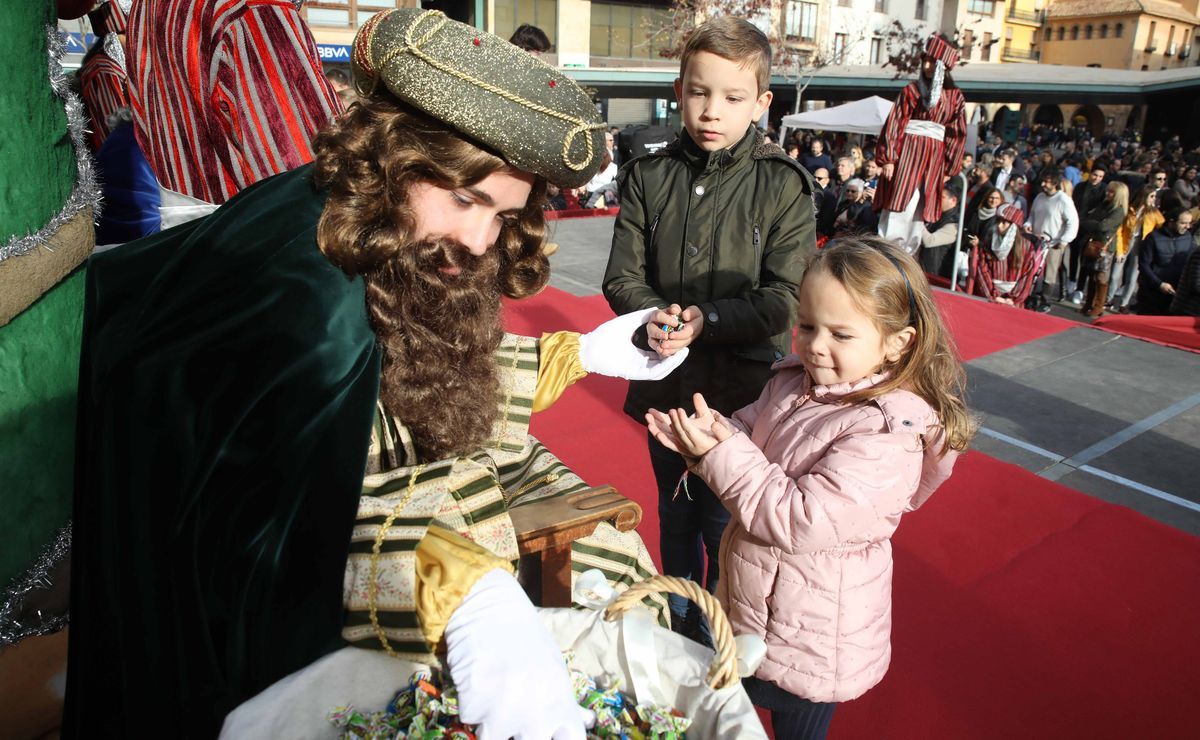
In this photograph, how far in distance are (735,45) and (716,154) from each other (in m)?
0.28

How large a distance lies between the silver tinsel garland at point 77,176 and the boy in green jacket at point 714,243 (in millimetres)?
1238

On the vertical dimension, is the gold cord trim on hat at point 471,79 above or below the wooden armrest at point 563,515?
A: above

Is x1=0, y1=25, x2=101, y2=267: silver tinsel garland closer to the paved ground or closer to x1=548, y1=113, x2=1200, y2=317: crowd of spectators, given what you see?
the paved ground

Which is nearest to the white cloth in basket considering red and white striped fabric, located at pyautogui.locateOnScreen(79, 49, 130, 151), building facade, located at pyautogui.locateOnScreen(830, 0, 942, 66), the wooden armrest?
the wooden armrest

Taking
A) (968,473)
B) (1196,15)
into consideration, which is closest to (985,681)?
(968,473)

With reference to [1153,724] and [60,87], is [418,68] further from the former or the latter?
[1153,724]

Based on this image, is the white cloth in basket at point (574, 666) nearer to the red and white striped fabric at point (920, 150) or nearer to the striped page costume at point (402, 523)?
the striped page costume at point (402, 523)

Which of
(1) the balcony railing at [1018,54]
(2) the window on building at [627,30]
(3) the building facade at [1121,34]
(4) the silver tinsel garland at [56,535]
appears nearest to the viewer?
(4) the silver tinsel garland at [56,535]

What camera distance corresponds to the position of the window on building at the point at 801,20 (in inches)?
1357

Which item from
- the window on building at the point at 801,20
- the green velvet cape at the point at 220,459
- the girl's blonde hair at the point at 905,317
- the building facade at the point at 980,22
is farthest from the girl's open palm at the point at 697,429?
the building facade at the point at 980,22

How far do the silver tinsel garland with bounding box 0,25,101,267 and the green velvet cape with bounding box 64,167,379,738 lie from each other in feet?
0.59

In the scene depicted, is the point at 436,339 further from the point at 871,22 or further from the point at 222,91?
the point at 871,22

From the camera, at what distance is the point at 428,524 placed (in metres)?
1.19

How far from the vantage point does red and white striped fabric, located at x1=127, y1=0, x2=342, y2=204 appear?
180 cm
